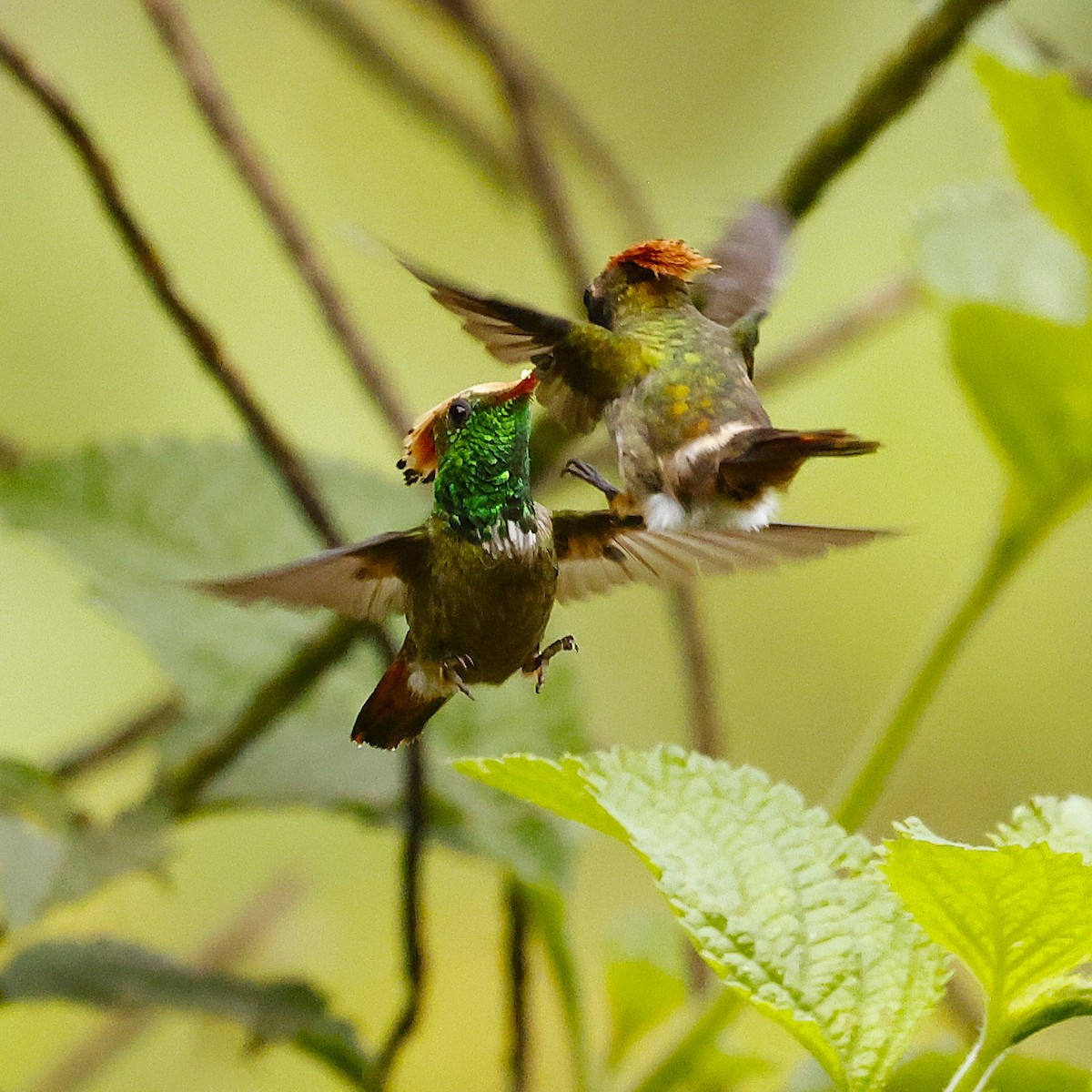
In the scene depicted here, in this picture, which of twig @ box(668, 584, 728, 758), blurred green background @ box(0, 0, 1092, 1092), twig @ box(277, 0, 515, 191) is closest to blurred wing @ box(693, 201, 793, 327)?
twig @ box(668, 584, 728, 758)

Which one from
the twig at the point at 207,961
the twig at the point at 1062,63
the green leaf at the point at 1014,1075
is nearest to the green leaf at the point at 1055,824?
the green leaf at the point at 1014,1075

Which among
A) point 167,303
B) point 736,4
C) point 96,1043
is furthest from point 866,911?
point 736,4

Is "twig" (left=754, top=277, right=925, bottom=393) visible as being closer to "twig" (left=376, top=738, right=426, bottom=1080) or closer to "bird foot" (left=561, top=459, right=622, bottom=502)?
"twig" (left=376, top=738, right=426, bottom=1080)

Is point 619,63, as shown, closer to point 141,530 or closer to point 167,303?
point 141,530

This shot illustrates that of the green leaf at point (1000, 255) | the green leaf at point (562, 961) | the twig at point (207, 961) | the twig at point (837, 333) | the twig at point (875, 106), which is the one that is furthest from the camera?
the twig at point (207, 961)

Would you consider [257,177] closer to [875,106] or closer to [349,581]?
[875,106]

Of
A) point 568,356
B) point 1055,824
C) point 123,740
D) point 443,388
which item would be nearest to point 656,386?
point 568,356

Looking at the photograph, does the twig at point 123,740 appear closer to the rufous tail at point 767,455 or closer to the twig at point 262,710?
the twig at point 262,710
